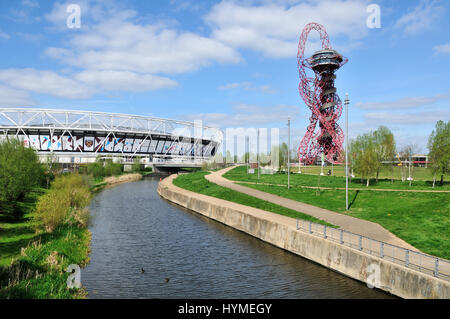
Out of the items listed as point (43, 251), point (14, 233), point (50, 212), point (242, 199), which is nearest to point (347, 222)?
point (242, 199)

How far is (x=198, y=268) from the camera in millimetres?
18344

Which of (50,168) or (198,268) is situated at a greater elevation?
(50,168)

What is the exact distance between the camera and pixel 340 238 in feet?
56.0

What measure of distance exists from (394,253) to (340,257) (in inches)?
102

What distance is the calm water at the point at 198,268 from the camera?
49.3ft

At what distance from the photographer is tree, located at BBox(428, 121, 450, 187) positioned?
119 ft

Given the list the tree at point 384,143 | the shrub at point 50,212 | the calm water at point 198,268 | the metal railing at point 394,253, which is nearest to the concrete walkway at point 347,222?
the metal railing at point 394,253

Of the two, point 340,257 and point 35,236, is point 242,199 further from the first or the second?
point 35,236

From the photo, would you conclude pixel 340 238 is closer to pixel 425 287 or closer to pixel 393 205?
pixel 425 287

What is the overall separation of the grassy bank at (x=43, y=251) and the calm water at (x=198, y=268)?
1125mm

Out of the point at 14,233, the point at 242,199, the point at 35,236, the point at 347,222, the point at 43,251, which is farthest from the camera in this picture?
the point at 242,199

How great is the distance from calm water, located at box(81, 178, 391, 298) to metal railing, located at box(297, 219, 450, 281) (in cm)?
153
